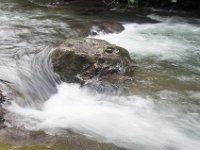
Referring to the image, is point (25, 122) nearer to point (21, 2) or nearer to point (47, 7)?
point (47, 7)

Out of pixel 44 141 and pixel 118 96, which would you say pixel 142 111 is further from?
pixel 44 141

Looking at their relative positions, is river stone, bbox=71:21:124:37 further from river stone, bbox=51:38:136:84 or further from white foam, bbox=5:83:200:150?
white foam, bbox=5:83:200:150

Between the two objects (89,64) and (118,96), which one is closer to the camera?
(118,96)

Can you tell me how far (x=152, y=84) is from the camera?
794cm

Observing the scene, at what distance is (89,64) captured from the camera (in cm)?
831

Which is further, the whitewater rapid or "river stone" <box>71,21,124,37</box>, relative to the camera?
"river stone" <box>71,21,124,37</box>

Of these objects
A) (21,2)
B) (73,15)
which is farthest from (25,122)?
(21,2)

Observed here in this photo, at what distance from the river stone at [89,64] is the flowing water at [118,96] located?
0.24 metres

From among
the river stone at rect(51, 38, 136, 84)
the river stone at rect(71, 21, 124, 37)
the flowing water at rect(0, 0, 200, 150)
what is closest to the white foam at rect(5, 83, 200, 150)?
the flowing water at rect(0, 0, 200, 150)

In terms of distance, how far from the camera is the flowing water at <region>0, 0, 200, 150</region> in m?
6.12

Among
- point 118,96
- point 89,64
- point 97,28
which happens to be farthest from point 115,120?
point 97,28

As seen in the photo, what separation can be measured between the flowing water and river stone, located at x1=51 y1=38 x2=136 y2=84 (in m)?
0.24

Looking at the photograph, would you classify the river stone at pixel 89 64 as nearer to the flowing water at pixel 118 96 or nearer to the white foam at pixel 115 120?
the flowing water at pixel 118 96

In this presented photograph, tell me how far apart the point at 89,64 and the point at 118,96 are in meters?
1.25
